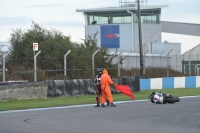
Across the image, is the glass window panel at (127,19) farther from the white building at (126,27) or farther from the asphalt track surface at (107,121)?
the asphalt track surface at (107,121)

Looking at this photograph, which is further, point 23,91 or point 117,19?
point 117,19

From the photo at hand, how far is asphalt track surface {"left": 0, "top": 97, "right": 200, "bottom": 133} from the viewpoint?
41.7 feet

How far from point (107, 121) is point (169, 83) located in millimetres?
22464

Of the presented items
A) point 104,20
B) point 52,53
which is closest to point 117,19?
point 104,20

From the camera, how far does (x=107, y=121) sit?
1479 centimetres

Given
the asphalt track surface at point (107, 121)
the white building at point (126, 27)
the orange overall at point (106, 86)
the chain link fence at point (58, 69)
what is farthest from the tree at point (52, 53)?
the white building at point (126, 27)

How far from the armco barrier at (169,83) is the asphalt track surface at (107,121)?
50.6ft

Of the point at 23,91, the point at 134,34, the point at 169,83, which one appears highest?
the point at 134,34

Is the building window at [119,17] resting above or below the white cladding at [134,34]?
above

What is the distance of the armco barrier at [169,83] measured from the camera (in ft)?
113

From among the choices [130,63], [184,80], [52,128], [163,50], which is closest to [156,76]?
[184,80]

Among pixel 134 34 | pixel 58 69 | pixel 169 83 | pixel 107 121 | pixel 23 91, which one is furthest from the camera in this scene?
pixel 134 34

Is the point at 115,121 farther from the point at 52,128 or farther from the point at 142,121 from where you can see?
the point at 52,128

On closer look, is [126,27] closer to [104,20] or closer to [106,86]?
[104,20]
